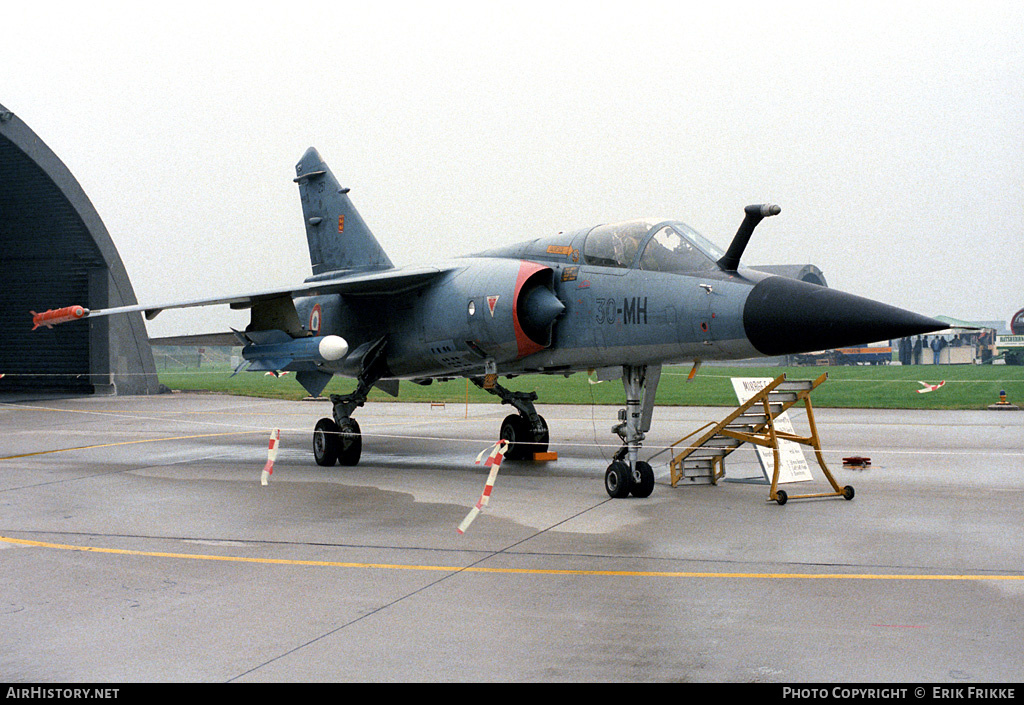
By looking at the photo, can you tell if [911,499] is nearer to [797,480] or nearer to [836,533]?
[797,480]

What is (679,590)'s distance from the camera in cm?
554

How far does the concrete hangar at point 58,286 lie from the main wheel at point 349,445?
2095cm

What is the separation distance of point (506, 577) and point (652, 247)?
4.97 m

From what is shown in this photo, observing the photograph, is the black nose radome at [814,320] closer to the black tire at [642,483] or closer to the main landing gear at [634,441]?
the main landing gear at [634,441]

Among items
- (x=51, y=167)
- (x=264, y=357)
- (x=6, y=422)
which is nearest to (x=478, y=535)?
(x=264, y=357)

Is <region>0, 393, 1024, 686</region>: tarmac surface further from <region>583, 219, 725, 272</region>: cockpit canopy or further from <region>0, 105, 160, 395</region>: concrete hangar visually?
<region>0, 105, 160, 395</region>: concrete hangar

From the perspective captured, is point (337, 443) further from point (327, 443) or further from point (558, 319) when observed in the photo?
point (558, 319)

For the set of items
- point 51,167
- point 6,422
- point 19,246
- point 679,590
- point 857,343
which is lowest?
point 6,422

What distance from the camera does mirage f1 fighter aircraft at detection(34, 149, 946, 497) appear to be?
8.56 metres

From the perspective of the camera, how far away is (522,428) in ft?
46.1

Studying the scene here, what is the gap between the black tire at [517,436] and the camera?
45.1 ft

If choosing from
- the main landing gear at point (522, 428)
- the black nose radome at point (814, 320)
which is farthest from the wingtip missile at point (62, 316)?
the black nose radome at point (814, 320)

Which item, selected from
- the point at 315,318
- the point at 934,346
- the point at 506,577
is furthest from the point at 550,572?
the point at 934,346
